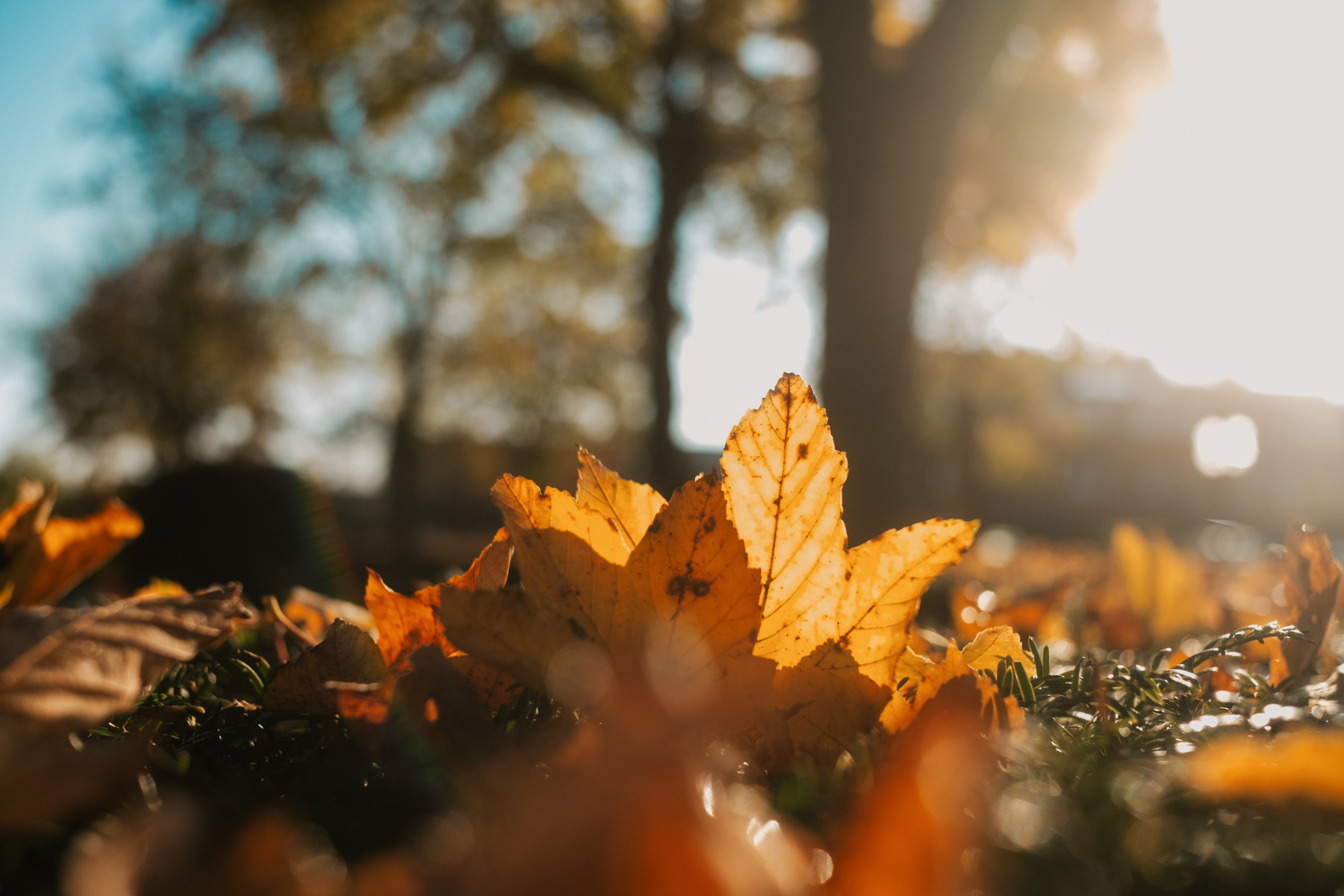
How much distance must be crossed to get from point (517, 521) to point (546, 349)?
20.2m

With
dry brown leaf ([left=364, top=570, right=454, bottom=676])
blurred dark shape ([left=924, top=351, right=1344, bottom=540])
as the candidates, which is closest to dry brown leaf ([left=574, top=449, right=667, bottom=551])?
dry brown leaf ([left=364, top=570, right=454, bottom=676])

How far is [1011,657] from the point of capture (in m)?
0.59

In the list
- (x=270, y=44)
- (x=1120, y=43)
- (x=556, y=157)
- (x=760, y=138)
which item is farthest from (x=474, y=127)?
(x=1120, y=43)

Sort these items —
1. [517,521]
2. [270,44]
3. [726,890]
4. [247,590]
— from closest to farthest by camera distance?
1. [726,890]
2. [517,521]
3. [247,590]
4. [270,44]

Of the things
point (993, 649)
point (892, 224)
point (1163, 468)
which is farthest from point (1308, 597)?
point (1163, 468)

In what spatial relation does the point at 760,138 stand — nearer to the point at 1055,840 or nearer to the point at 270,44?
Result: the point at 270,44

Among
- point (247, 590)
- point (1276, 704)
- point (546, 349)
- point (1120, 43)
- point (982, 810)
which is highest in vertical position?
point (1120, 43)

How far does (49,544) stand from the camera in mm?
753

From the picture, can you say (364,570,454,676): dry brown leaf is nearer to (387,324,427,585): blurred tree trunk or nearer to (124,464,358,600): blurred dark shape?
(124,464,358,600): blurred dark shape

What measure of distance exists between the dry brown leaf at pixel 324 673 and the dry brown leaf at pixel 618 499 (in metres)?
0.18

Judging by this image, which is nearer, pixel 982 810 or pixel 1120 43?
pixel 982 810

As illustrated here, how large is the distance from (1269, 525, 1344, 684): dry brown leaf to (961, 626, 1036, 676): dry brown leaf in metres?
0.27

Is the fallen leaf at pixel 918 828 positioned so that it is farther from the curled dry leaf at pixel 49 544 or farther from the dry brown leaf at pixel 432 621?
the curled dry leaf at pixel 49 544

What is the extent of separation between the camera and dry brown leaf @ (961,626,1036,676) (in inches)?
22.8
